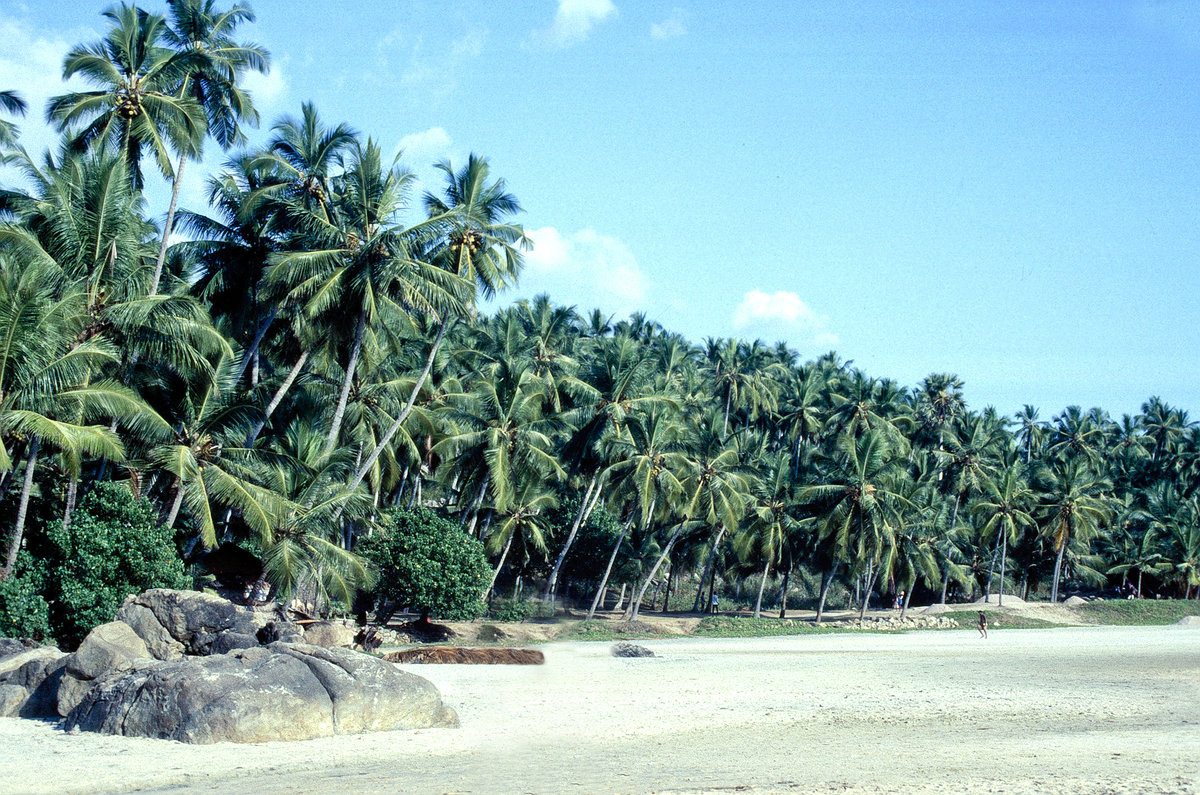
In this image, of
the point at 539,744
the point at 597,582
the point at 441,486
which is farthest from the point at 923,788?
the point at 597,582

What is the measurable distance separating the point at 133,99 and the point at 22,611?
13134 millimetres

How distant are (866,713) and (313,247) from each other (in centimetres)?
2028

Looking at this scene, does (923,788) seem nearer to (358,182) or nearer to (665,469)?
(358,182)

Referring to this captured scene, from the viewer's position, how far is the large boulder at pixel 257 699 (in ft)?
41.2

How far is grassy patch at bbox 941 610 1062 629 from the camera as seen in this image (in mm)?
48688

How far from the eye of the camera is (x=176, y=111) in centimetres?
2555

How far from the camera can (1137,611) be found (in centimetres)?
5384

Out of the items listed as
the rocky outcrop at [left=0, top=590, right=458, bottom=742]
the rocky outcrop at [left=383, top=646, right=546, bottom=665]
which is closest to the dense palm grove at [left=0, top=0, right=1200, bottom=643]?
the rocky outcrop at [left=383, top=646, right=546, bottom=665]

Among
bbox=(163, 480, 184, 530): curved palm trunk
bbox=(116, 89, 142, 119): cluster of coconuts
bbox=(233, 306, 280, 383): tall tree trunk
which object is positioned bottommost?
bbox=(163, 480, 184, 530): curved palm trunk

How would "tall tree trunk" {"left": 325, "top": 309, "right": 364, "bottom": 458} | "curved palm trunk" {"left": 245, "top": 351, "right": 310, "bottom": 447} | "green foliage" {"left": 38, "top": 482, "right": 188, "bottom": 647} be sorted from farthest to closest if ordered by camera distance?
"tall tree trunk" {"left": 325, "top": 309, "right": 364, "bottom": 458}, "curved palm trunk" {"left": 245, "top": 351, "right": 310, "bottom": 447}, "green foliage" {"left": 38, "top": 482, "right": 188, "bottom": 647}

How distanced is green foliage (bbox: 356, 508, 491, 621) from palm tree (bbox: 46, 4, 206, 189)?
13441 mm

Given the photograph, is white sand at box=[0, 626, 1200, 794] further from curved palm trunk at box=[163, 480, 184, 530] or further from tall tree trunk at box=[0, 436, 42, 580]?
tall tree trunk at box=[0, 436, 42, 580]

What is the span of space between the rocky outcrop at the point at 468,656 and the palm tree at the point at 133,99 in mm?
14246

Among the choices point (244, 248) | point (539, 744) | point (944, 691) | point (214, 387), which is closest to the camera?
point (539, 744)
